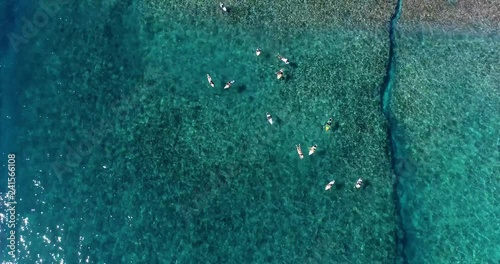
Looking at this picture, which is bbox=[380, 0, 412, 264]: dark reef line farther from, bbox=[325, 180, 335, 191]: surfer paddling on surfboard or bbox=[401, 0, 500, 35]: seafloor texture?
bbox=[325, 180, 335, 191]: surfer paddling on surfboard

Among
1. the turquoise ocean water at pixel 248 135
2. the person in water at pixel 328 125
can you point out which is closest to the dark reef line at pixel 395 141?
the turquoise ocean water at pixel 248 135

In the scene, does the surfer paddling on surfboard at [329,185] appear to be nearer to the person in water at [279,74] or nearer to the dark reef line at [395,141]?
the dark reef line at [395,141]

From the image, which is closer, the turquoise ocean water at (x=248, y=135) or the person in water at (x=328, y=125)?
the turquoise ocean water at (x=248, y=135)

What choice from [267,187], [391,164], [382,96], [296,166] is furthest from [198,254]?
[382,96]

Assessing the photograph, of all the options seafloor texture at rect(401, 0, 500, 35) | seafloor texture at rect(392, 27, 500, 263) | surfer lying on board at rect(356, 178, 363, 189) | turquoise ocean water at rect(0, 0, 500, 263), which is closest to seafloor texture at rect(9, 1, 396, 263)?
turquoise ocean water at rect(0, 0, 500, 263)

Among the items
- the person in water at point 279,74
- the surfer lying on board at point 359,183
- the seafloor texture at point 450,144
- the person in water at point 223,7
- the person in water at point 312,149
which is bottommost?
the seafloor texture at point 450,144

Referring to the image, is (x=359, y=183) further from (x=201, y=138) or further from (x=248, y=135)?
(x=201, y=138)
